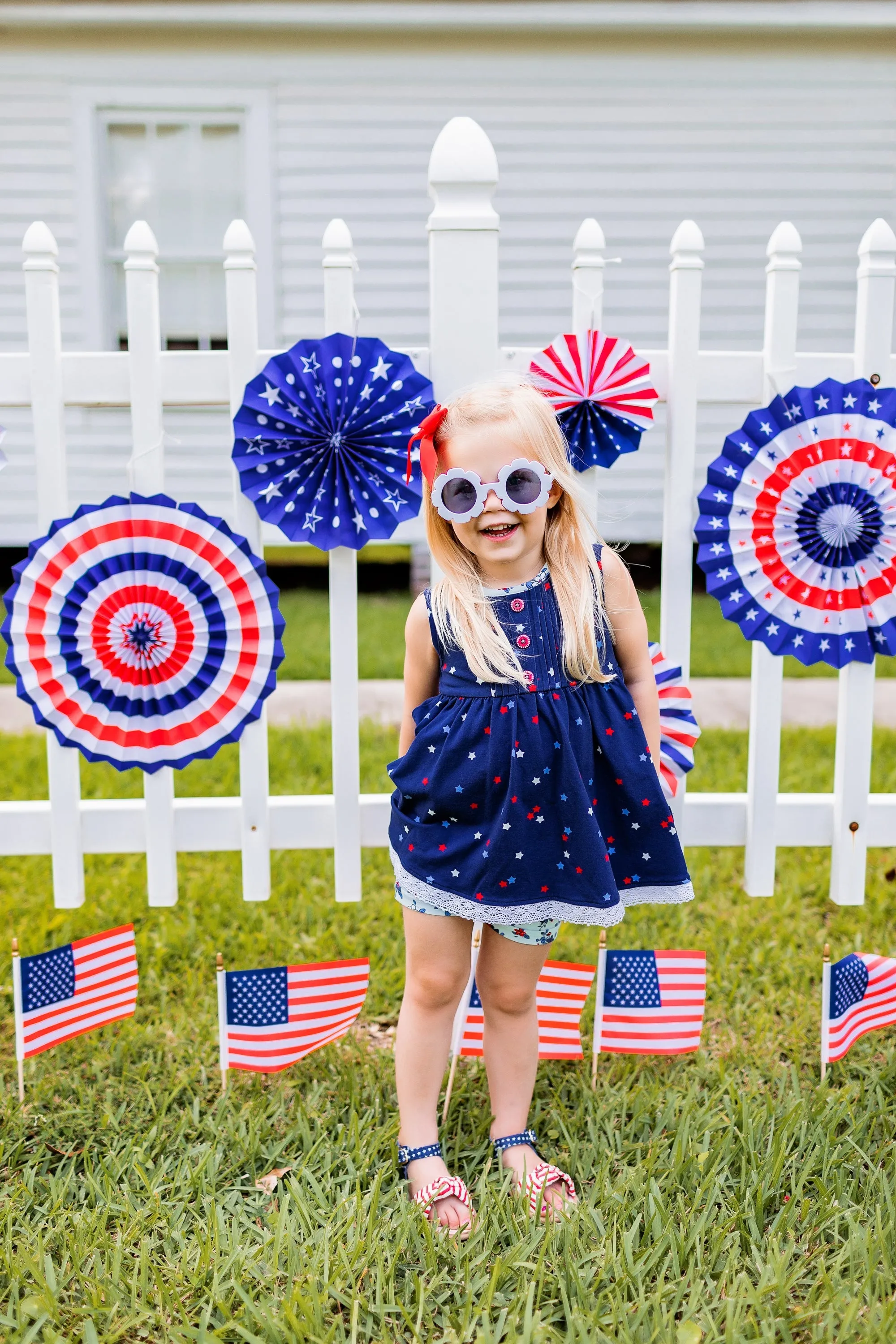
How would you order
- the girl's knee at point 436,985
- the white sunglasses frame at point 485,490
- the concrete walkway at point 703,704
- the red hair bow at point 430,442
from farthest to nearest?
the concrete walkway at point 703,704 → the girl's knee at point 436,985 → the red hair bow at point 430,442 → the white sunglasses frame at point 485,490

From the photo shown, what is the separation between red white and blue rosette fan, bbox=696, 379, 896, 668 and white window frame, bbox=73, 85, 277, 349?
522 cm

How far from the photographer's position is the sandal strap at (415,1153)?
6.68 feet

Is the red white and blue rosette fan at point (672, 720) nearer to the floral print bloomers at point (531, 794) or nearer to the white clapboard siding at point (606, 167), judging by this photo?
the floral print bloomers at point (531, 794)

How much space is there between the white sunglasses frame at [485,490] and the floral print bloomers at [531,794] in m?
0.18

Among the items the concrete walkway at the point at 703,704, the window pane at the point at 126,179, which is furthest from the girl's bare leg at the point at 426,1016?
the window pane at the point at 126,179

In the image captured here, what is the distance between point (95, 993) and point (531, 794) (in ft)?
3.51

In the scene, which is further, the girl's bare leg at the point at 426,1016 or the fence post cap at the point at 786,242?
the fence post cap at the point at 786,242

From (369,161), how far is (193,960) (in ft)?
18.8

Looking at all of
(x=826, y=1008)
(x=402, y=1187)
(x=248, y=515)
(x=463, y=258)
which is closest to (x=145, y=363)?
(x=248, y=515)

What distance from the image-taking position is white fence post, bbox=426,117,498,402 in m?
2.23

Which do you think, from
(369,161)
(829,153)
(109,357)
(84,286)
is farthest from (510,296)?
(109,357)

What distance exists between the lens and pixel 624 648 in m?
2.07

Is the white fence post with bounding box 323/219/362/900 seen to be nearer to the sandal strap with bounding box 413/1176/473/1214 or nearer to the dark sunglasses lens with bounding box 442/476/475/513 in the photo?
the dark sunglasses lens with bounding box 442/476/475/513

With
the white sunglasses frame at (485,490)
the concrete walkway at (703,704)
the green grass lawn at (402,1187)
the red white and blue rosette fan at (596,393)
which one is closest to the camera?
the green grass lawn at (402,1187)
